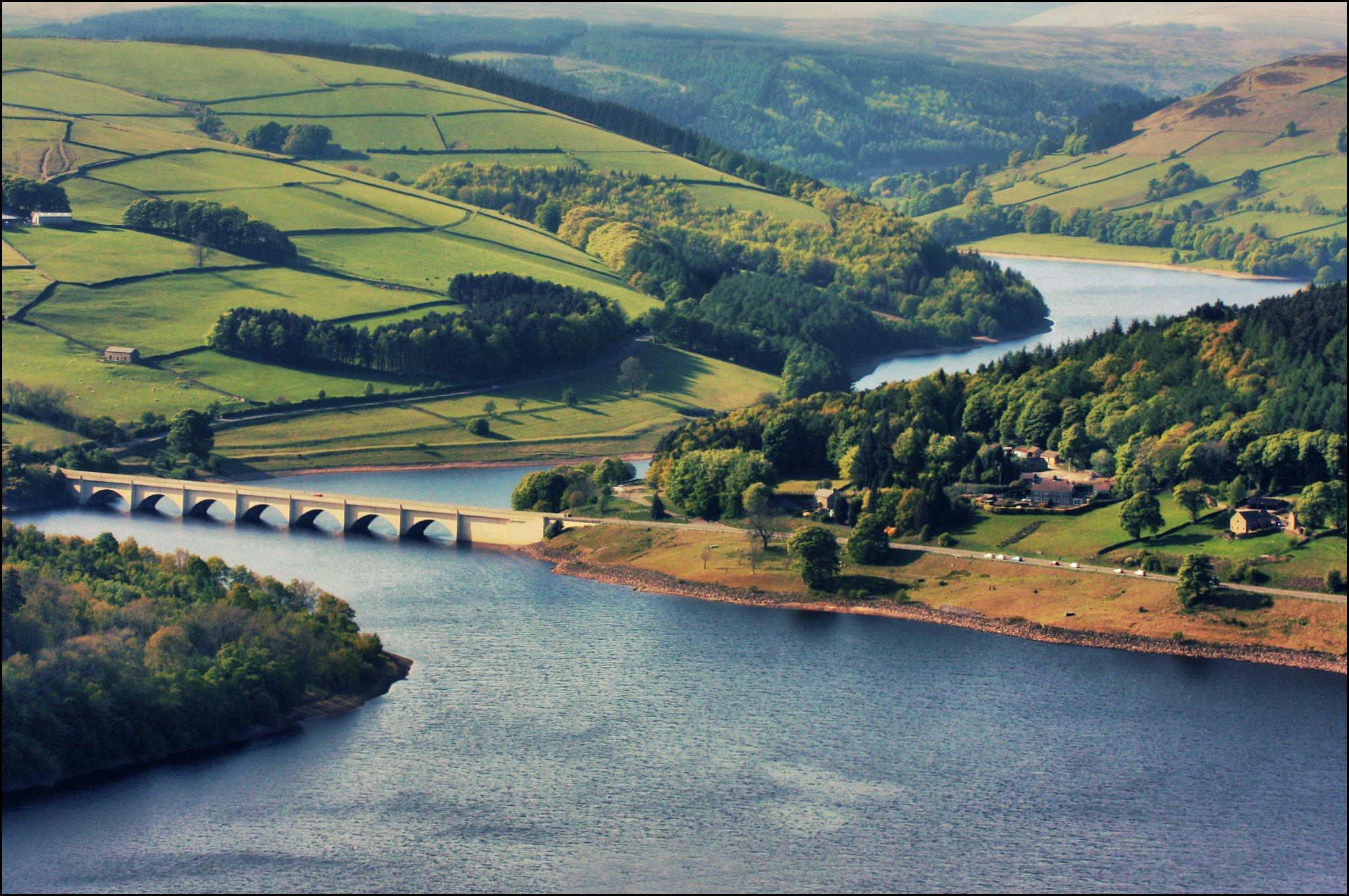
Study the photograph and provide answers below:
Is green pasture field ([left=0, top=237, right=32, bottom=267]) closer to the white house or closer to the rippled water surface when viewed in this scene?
the white house

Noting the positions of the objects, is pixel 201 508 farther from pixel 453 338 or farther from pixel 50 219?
pixel 50 219

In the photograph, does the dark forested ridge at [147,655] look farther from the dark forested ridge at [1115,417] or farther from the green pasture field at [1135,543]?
the green pasture field at [1135,543]

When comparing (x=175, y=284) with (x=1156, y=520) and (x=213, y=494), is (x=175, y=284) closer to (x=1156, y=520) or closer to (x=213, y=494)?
(x=213, y=494)

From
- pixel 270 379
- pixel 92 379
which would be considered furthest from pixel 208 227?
pixel 92 379

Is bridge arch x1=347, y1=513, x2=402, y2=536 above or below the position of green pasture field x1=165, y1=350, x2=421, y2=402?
below

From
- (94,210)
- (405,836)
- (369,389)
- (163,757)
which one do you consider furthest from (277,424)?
(405,836)

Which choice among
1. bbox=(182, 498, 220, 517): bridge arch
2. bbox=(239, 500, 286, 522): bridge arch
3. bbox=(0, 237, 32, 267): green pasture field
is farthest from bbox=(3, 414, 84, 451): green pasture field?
bbox=(0, 237, 32, 267): green pasture field

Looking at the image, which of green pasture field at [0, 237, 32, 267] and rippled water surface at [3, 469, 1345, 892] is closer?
rippled water surface at [3, 469, 1345, 892]
